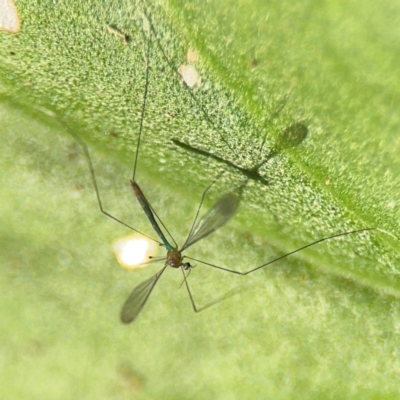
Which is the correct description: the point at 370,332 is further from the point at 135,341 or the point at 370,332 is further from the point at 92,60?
the point at 92,60

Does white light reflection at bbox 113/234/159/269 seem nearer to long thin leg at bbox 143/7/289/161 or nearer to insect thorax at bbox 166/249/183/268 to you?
insect thorax at bbox 166/249/183/268

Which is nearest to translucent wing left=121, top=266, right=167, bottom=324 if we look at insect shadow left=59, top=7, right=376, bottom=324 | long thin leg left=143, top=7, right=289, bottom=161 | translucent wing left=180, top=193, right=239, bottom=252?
insect shadow left=59, top=7, right=376, bottom=324

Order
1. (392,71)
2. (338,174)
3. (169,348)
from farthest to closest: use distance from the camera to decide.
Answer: (169,348) → (338,174) → (392,71)

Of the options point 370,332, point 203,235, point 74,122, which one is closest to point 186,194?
point 203,235

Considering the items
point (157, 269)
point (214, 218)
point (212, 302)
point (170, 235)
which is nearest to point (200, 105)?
point (214, 218)

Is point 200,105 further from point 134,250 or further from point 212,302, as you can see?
point 212,302

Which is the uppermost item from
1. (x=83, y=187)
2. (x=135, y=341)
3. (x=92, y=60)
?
(x=92, y=60)
